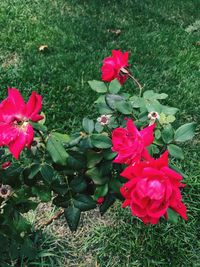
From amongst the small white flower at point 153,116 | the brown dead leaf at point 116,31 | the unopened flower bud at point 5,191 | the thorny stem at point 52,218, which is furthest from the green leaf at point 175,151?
the brown dead leaf at point 116,31

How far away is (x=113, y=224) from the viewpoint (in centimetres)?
267

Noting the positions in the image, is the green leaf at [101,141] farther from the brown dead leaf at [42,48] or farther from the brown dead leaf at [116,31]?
the brown dead leaf at [116,31]

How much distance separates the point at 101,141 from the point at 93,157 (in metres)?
0.10

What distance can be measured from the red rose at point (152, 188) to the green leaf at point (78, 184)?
507 mm

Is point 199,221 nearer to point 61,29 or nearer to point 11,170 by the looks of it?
point 11,170

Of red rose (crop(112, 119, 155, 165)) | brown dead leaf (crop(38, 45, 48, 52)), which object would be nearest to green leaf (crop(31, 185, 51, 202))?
red rose (crop(112, 119, 155, 165))

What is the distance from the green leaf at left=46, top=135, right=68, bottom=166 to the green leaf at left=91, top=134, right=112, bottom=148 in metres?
0.15

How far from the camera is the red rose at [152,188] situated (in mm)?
1442

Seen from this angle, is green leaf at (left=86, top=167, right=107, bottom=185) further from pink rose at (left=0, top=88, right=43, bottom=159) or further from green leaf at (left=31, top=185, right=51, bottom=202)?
pink rose at (left=0, top=88, right=43, bottom=159)

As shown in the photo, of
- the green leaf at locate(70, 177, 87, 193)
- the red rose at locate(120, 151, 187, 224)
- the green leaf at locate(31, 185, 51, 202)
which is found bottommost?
the green leaf at locate(70, 177, 87, 193)

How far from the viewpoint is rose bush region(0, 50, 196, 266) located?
1.57m

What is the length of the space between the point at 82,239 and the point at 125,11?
2.89m

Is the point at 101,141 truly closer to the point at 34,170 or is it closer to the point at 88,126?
the point at 88,126

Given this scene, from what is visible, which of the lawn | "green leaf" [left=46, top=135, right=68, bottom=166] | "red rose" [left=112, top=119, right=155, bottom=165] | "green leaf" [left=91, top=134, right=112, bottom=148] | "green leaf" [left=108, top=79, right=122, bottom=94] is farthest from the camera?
the lawn
